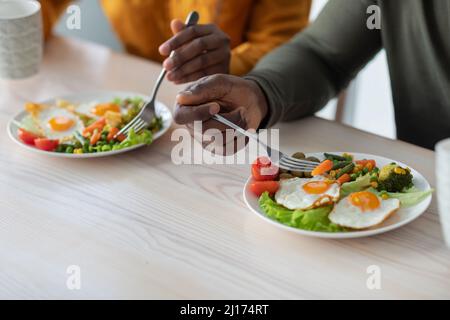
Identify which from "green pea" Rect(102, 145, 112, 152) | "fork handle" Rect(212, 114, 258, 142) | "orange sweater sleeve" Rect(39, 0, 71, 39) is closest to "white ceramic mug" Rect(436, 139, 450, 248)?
"fork handle" Rect(212, 114, 258, 142)

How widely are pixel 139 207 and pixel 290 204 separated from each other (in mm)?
218

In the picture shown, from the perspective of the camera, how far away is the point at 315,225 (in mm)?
788

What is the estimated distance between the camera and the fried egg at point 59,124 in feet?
3.51

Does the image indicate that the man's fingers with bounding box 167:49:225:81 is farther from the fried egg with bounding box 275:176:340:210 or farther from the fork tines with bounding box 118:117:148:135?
the fried egg with bounding box 275:176:340:210

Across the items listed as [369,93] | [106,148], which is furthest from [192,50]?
[369,93]

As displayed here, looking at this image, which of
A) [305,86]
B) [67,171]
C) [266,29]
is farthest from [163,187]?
[266,29]

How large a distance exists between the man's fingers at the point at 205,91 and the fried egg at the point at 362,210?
0.27m

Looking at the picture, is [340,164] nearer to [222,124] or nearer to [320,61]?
[222,124]

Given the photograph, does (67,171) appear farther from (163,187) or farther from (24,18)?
(24,18)

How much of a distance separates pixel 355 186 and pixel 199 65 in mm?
440

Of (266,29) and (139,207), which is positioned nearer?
(139,207)

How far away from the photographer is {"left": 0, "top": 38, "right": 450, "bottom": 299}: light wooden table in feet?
2.39

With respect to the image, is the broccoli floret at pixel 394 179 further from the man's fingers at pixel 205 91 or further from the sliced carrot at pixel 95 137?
the sliced carrot at pixel 95 137

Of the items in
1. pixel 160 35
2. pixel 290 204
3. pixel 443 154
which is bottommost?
pixel 160 35
